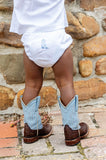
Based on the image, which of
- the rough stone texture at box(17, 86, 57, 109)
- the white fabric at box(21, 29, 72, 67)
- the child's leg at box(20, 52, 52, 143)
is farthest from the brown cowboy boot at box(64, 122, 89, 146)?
the rough stone texture at box(17, 86, 57, 109)

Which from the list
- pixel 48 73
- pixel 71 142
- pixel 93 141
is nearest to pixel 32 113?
pixel 71 142

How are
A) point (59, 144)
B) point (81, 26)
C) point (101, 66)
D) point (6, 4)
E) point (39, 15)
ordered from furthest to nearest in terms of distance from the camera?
1. point (101, 66)
2. point (81, 26)
3. point (6, 4)
4. point (59, 144)
5. point (39, 15)

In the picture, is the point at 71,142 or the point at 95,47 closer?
the point at 71,142

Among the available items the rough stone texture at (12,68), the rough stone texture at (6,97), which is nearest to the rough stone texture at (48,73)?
the rough stone texture at (12,68)

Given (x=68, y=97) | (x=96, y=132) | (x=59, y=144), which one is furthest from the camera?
(x=96, y=132)

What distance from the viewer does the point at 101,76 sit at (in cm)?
254

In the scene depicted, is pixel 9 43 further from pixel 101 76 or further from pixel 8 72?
pixel 101 76

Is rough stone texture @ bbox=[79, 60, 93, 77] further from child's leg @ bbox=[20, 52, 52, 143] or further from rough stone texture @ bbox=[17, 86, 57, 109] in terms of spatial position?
child's leg @ bbox=[20, 52, 52, 143]

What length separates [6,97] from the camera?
2.44 metres

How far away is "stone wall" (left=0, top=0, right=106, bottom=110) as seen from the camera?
2363 mm

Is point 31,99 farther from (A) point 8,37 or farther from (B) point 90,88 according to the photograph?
(B) point 90,88

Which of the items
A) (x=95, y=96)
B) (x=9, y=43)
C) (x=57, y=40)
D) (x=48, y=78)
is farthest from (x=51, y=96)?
(x=57, y=40)

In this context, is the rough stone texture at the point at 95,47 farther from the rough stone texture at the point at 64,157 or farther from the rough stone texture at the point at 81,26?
the rough stone texture at the point at 64,157

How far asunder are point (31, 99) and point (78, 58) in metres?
0.70
